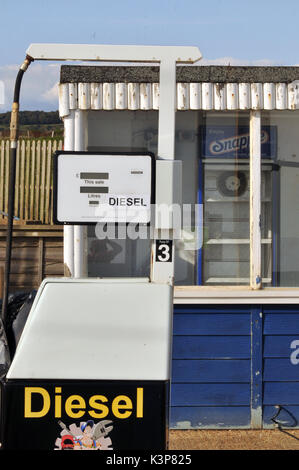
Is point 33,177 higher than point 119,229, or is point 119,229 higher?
point 33,177

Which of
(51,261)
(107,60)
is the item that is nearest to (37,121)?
(51,261)

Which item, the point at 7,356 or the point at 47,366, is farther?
the point at 7,356

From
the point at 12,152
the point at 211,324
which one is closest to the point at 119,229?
the point at 211,324

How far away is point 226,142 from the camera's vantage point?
7.06 meters

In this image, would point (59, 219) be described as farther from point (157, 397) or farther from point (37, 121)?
point (37, 121)

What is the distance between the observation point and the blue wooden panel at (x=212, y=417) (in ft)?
21.5

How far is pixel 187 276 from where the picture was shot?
6926mm

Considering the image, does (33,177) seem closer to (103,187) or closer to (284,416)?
(284,416)

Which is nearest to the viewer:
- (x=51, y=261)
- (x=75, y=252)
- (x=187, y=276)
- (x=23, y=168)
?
(x=75, y=252)

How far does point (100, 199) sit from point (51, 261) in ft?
14.4

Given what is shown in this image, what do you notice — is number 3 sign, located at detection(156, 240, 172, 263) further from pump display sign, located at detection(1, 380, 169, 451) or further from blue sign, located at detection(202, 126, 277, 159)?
blue sign, located at detection(202, 126, 277, 159)

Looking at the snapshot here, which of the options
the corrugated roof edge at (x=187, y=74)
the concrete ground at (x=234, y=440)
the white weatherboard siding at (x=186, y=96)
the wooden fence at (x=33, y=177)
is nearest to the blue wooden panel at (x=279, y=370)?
the concrete ground at (x=234, y=440)

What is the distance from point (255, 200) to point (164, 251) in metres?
2.92

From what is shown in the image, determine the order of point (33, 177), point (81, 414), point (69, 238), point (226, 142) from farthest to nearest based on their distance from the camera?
point (33, 177) < point (226, 142) < point (69, 238) < point (81, 414)
